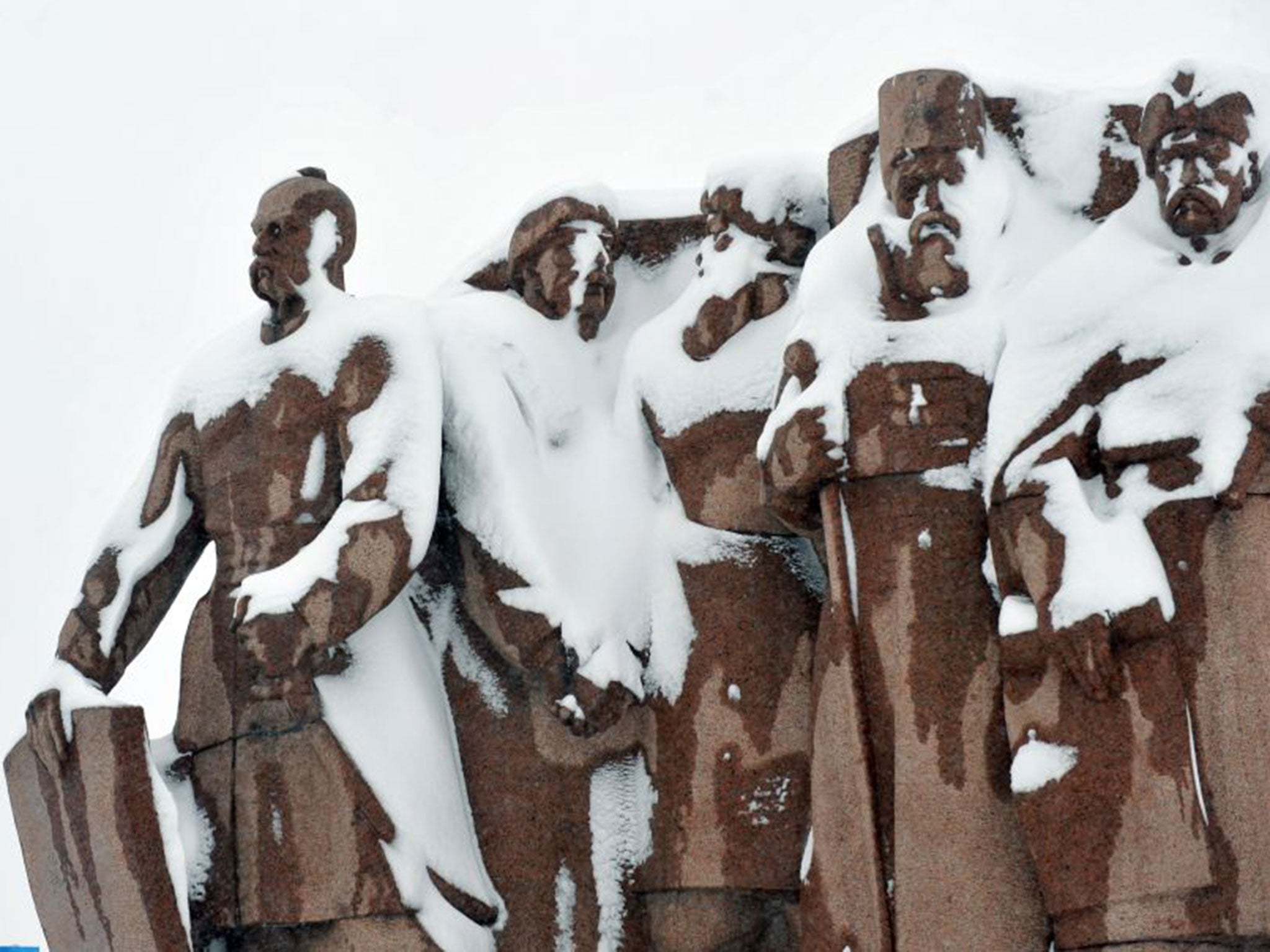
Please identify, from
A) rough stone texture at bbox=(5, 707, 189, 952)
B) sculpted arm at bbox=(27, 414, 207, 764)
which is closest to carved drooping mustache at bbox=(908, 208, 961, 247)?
sculpted arm at bbox=(27, 414, 207, 764)

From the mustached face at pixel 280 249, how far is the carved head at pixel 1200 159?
2.47 metres

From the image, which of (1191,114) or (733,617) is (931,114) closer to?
(1191,114)

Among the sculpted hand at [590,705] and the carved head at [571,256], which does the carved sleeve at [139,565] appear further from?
the sculpted hand at [590,705]

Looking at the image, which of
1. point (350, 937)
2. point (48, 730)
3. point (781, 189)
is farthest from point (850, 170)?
point (48, 730)

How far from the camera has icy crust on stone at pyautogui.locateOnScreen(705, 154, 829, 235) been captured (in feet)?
26.1

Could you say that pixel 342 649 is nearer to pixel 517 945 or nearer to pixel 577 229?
pixel 517 945

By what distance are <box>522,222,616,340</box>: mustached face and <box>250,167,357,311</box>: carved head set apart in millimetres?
608

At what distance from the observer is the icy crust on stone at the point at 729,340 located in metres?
7.83

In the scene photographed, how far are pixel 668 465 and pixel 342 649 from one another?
1027 millimetres

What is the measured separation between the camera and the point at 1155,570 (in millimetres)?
6695

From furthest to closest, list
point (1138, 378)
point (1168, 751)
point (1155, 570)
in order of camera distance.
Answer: point (1138, 378), point (1155, 570), point (1168, 751)

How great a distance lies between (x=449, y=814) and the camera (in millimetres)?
7738

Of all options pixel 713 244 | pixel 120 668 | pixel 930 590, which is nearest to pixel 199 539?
pixel 120 668

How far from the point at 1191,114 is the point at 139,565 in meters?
3.16
